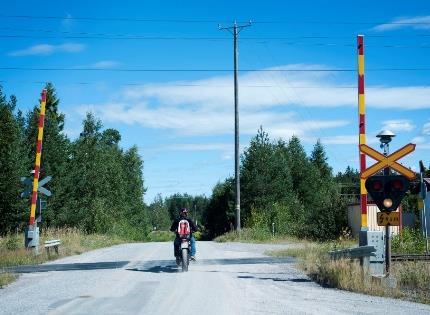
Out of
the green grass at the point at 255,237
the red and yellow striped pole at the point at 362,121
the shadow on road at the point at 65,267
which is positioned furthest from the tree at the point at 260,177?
the red and yellow striped pole at the point at 362,121

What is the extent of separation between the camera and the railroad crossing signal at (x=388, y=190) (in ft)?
40.4

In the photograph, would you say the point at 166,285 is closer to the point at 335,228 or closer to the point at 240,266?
the point at 240,266

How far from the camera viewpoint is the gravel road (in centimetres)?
940

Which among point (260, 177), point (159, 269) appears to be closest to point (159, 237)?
point (260, 177)

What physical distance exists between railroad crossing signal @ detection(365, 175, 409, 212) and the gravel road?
2282 millimetres

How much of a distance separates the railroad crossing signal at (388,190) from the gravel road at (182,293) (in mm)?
2282

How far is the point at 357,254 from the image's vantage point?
12.5m

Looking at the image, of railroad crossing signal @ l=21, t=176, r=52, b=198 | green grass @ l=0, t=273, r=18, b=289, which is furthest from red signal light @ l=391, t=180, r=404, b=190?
railroad crossing signal @ l=21, t=176, r=52, b=198

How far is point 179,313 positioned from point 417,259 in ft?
28.9

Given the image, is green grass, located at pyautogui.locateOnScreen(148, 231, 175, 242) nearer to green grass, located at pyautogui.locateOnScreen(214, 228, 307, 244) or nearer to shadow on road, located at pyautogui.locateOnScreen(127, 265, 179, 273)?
green grass, located at pyautogui.locateOnScreen(214, 228, 307, 244)

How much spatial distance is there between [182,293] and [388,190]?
5.14m

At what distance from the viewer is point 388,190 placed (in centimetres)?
1238

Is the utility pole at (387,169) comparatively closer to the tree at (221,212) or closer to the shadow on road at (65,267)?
the shadow on road at (65,267)

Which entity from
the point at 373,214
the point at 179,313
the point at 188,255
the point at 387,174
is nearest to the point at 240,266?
the point at 188,255
